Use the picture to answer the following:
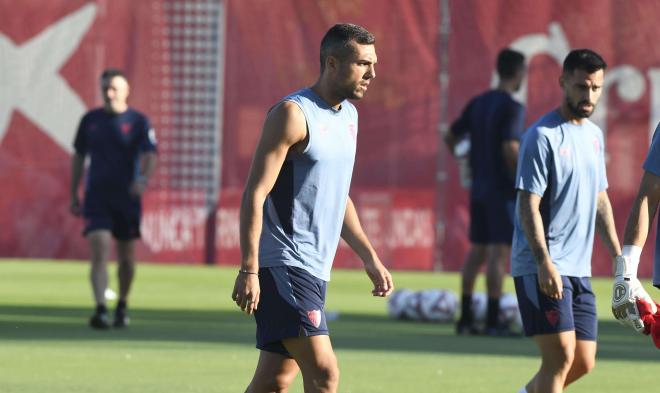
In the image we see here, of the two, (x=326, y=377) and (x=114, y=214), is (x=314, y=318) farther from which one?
(x=114, y=214)

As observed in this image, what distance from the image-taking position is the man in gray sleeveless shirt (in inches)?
267

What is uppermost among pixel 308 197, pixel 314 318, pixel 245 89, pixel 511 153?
pixel 308 197

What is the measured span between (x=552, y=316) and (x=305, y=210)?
1.80 metres

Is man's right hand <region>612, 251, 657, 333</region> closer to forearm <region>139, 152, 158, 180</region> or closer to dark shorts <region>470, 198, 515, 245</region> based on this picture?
dark shorts <region>470, 198, 515, 245</region>

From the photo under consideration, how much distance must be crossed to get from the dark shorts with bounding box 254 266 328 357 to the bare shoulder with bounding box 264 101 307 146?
0.55 metres

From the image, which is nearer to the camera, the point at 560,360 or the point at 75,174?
the point at 560,360

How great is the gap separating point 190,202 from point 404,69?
3617mm

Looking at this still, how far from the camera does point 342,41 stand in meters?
6.96

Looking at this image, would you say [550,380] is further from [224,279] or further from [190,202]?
[190,202]

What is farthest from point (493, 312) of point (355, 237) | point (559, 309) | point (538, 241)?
point (355, 237)

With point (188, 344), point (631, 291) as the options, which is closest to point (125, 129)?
point (188, 344)

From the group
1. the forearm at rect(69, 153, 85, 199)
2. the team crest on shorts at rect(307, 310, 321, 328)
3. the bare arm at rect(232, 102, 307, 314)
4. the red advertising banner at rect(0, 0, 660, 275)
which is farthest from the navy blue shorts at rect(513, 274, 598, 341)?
the red advertising banner at rect(0, 0, 660, 275)

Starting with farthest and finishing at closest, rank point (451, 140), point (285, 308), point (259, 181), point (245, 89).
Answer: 1. point (245, 89)
2. point (451, 140)
3. point (285, 308)
4. point (259, 181)

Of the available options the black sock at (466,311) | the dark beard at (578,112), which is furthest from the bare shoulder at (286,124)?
the black sock at (466,311)
